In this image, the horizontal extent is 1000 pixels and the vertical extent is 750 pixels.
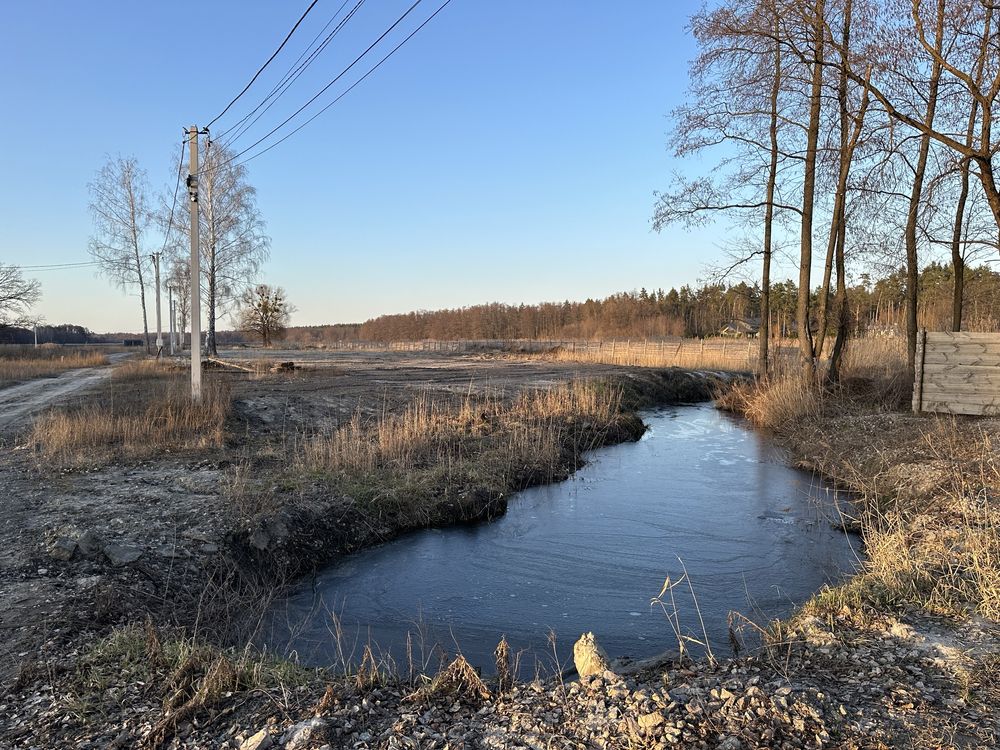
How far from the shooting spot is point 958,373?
11.5m

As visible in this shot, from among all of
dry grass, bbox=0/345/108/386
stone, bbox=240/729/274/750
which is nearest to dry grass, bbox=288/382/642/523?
stone, bbox=240/729/274/750

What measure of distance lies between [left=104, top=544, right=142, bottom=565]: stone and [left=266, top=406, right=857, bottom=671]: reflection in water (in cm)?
137

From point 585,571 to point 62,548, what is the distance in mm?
4880

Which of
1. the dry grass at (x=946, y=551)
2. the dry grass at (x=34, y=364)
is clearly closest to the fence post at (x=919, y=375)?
the dry grass at (x=946, y=551)

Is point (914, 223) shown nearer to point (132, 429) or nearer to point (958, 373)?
point (958, 373)

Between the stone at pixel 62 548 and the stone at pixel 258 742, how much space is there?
364cm

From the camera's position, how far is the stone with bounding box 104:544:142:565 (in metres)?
5.53

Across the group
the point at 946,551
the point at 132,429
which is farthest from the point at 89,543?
the point at 946,551

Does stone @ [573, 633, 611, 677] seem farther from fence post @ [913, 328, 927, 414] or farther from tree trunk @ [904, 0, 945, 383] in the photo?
tree trunk @ [904, 0, 945, 383]

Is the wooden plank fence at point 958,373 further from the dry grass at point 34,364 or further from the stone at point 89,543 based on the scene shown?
the dry grass at point 34,364

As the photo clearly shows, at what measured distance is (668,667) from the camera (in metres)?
3.96

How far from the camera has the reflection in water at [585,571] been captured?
513 cm

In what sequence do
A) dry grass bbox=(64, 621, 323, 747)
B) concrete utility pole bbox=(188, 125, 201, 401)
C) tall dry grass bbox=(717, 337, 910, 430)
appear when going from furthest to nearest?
tall dry grass bbox=(717, 337, 910, 430), concrete utility pole bbox=(188, 125, 201, 401), dry grass bbox=(64, 621, 323, 747)

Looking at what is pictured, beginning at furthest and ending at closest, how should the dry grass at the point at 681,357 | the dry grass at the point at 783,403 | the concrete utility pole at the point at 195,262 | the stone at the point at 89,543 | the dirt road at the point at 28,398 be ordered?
the dry grass at the point at 681,357 < the dry grass at the point at 783,403 < the concrete utility pole at the point at 195,262 < the dirt road at the point at 28,398 < the stone at the point at 89,543
